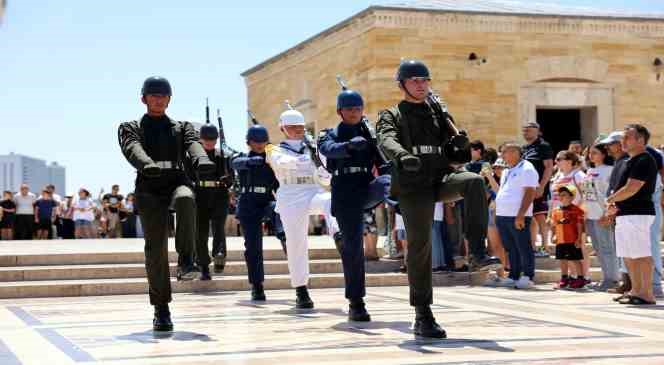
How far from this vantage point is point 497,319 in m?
8.76

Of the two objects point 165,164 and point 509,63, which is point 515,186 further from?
point 509,63

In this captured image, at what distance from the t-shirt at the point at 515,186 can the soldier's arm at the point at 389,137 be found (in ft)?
18.1

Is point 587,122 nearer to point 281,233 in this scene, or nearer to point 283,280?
point 283,280

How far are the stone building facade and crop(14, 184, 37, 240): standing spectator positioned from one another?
7895 mm

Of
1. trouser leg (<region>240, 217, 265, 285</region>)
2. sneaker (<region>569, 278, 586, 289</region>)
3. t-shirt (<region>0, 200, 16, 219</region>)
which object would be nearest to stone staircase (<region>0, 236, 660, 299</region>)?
sneaker (<region>569, 278, 586, 289</region>)

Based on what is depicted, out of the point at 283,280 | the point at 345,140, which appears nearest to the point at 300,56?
the point at 283,280

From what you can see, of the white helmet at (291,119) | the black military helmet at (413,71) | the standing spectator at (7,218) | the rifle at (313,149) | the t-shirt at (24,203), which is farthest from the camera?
the standing spectator at (7,218)

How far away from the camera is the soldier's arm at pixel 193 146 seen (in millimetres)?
7793

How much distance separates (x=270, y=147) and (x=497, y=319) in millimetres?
3013

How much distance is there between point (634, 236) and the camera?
1009cm

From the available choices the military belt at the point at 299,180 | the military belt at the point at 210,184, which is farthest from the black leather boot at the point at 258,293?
the military belt at the point at 210,184

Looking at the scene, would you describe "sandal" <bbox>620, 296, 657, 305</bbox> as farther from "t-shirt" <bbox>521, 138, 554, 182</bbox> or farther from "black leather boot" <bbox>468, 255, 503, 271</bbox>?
"black leather boot" <bbox>468, 255, 503, 271</bbox>

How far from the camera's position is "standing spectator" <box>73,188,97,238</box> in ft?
80.5

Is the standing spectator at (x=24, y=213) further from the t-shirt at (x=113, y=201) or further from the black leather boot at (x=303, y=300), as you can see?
the black leather boot at (x=303, y=300)
